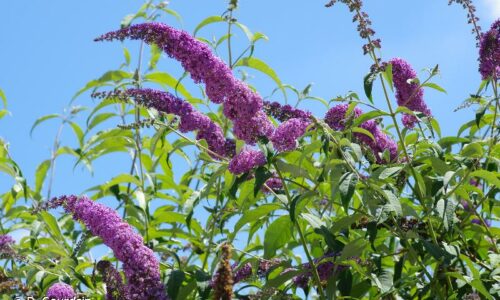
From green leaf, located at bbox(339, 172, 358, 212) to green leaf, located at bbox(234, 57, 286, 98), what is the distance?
5.63ft

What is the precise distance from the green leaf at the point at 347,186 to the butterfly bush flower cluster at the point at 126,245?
830 mm

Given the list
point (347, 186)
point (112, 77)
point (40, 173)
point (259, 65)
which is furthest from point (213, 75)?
point (40, 173)

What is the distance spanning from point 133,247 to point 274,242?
71 centimetres

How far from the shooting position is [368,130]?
4.03 metres

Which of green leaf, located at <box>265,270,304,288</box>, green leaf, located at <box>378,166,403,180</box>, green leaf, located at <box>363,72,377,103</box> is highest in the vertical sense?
green leaf, located at <box>363,72,377,103</box>

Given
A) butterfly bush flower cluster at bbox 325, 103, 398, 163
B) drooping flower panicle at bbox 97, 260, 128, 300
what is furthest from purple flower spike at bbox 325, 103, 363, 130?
drooping flower panicle at bbox 97, 260, 128, 300

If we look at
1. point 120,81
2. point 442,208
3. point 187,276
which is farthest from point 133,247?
point 120,81

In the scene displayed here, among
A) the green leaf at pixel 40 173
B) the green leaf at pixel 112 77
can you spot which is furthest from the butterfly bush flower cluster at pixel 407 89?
the green leaf at pixel 40 173

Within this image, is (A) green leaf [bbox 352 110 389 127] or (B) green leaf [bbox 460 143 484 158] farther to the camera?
(B) green leaf [bbox 460 143 484 158]

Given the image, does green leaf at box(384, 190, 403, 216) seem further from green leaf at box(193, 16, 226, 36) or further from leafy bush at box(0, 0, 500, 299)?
green leaf at box(193, 16, 226, 36)

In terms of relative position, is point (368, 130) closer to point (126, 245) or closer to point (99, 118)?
point (126, 245)

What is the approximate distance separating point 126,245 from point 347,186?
950 mm

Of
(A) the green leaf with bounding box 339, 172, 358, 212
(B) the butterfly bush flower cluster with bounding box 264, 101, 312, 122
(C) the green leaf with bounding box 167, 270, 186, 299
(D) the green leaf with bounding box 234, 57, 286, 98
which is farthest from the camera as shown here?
(D) the green leaf with bounding box 234, 57, 286, 98

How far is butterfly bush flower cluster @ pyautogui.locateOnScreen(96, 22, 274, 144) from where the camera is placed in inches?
146
